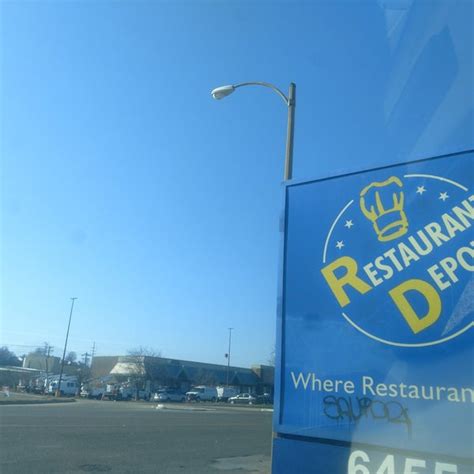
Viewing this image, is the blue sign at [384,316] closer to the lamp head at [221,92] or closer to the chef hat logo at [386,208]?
the chef hat logo at [386,208]

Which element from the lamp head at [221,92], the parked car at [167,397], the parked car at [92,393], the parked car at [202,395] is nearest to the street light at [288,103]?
the lamp head at [221,92]

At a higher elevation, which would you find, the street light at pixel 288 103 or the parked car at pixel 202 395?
the street light at pixel 288 103

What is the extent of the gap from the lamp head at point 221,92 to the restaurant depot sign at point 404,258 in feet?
25.8

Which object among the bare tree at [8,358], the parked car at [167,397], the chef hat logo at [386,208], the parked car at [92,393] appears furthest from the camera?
the bare tree at [8,358]

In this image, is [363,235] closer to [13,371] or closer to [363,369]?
[363,369]

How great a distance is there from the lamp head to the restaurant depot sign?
7.87m

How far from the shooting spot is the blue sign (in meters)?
3.13

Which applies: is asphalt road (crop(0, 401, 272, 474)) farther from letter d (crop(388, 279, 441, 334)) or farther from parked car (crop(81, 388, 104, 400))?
parked car (crop(81, 388, 104, 400))

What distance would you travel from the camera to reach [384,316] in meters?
3.41

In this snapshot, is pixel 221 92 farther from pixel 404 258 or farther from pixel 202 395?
pixel 202 395

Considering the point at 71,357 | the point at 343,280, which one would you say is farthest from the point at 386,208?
the point at 71,357

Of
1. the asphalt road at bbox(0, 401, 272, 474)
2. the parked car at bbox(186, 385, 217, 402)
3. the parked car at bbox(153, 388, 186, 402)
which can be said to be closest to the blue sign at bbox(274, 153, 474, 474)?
the asphalt road at bbox(0, 401, 272, 474)

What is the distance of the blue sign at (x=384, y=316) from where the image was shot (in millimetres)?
3135

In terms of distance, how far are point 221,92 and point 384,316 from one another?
855 centimetres
